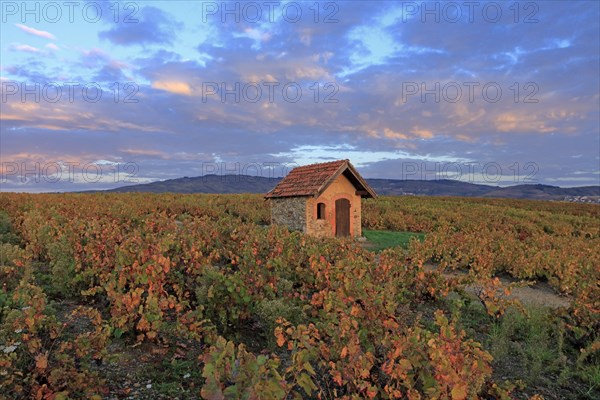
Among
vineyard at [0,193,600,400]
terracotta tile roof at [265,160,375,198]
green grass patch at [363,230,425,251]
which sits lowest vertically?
green grass patch at [363,230,425,251]

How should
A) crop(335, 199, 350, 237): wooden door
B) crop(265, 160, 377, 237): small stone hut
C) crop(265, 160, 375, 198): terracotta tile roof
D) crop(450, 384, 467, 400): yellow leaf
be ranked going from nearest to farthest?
crop(450, 384, 467, 400): yellow leaf < crop(265, 160, 375, 198): terracotta tile roof < crop(265, 160, 377, 237): small stone hut < crop(335, 199, 350, 237): wooden door

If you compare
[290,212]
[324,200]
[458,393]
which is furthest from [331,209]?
[458,393]

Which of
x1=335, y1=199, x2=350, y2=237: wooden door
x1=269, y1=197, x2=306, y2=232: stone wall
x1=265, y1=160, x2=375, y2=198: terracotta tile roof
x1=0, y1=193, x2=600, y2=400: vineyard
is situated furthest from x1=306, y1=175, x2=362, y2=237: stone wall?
x1=0, y1=193, x2=600, y2=400: vineyard

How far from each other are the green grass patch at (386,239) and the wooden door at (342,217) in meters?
1.42

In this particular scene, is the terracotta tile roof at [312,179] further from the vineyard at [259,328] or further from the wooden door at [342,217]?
the vineyard at [259,328]

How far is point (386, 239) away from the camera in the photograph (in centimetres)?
2219

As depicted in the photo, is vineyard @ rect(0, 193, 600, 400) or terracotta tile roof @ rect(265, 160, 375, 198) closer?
vineyard @ rect(0, 193, 600, 400)

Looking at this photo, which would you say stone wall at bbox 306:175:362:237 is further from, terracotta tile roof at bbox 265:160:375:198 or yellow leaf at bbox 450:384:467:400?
yellow leaf at bbox 450:384:467:400

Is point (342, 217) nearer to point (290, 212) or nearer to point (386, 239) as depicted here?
point (290, 212)

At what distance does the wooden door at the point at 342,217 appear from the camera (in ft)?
69.1

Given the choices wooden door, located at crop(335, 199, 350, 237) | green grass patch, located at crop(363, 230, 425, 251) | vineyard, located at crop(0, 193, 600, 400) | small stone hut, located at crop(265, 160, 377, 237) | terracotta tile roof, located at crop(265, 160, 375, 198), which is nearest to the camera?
vineyard, located at crop(0, 193, 600, 400)

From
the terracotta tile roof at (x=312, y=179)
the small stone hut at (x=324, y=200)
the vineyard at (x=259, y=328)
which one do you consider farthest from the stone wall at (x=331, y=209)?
the vineyard at (x=259, y=328)

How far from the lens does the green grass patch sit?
20469 mm

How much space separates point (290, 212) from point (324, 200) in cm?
202
